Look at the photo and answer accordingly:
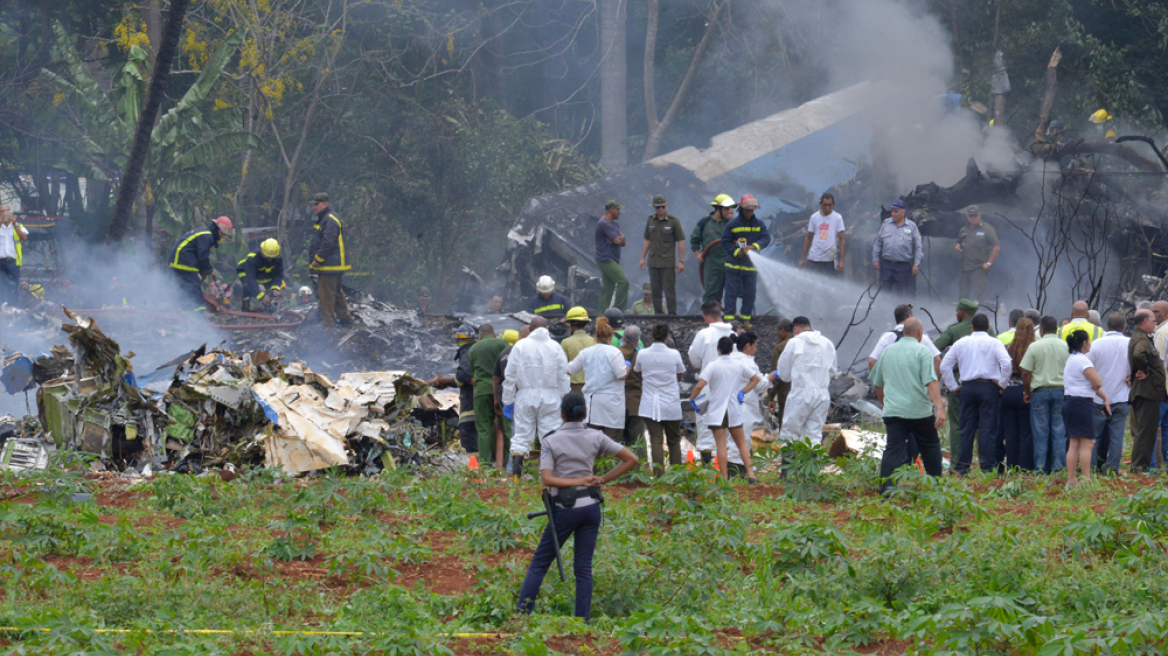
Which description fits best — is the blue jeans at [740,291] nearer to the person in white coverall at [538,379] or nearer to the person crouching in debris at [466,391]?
the person crouching in debris at [466,391]

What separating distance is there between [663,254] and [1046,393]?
580 centimetres

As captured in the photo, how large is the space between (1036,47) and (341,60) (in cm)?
1518

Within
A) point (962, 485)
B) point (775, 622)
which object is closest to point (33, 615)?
point (775, 622)

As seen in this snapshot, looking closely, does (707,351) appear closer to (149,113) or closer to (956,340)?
(956,340)

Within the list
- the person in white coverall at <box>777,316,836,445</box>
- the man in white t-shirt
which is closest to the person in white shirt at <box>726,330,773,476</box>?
the person in white coverall at <box>777,316,836,445</box>

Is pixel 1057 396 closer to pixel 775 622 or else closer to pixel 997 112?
pixel 775 622

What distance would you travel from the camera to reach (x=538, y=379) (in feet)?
32.4

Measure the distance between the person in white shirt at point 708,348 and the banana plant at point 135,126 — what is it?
12.8m

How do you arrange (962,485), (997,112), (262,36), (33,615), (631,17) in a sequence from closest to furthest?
(33,615), (962,485), (997,112), (262,36), (631,17)

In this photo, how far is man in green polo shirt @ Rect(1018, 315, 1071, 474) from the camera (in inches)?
360

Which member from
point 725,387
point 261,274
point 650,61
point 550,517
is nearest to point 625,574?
point 550,517

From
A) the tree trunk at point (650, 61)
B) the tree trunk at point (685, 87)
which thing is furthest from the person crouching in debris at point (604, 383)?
the tree trunk at point (650, 61)

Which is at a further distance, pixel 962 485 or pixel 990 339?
pixel 990 339

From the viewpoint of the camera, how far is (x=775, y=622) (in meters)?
5.38
